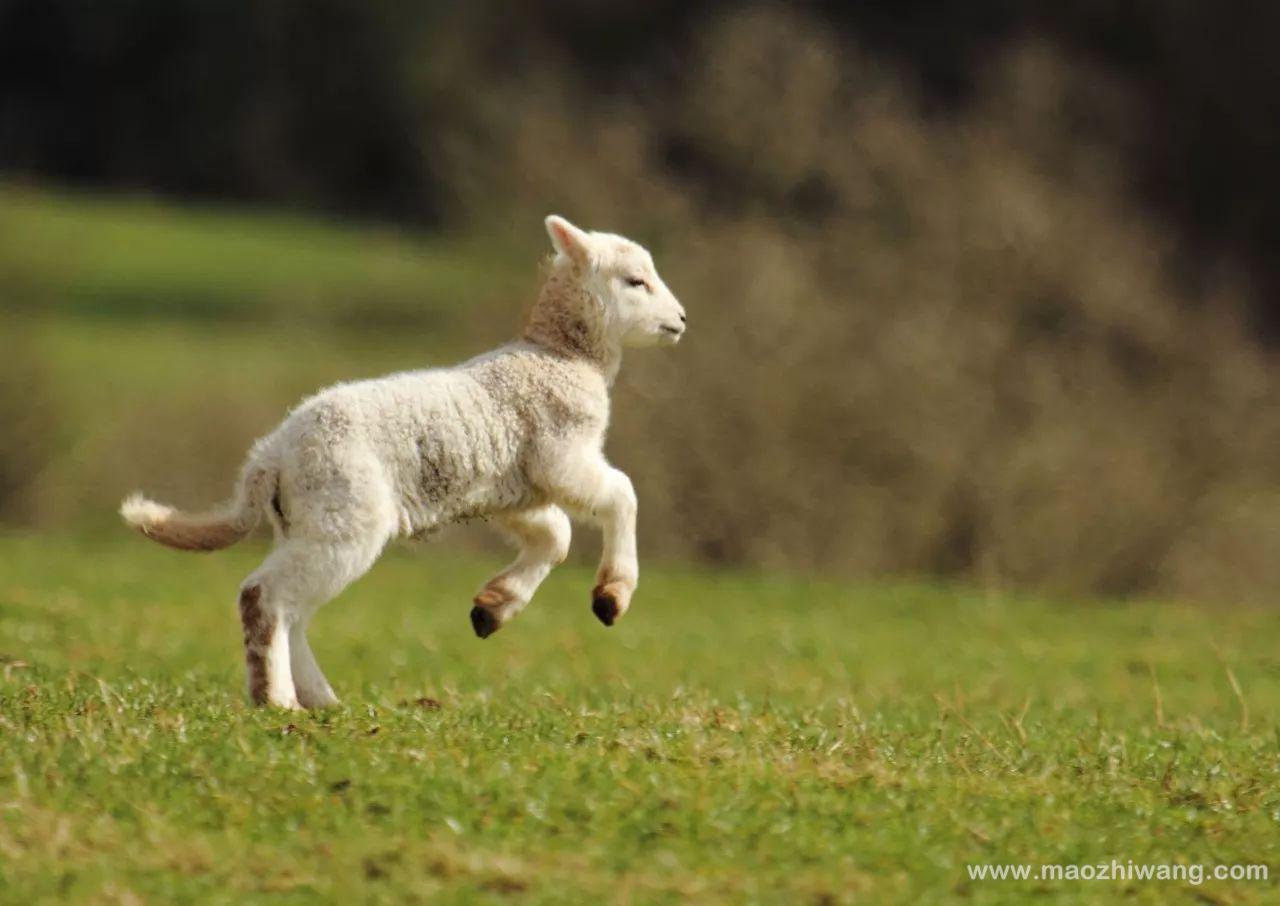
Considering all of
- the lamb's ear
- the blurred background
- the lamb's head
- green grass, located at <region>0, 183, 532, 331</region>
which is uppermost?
the lamb's ear

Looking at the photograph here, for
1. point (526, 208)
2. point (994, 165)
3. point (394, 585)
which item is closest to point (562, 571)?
point (394, 585)

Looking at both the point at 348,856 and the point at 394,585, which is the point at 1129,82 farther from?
the point at 348,856

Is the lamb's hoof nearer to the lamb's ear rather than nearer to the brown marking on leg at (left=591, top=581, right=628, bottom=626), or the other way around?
the brown marking on leg at (left=591, top=581, right=628, bottom=626)

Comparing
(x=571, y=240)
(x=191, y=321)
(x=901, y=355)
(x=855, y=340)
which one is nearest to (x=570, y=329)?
(x=571, y=240)

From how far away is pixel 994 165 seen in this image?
23.2 metres

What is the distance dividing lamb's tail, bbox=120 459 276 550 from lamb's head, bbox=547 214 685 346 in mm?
1704

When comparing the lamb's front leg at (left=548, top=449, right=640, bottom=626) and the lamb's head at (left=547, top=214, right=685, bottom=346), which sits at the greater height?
the lamb's head at (left=547, top=214, right=685, bottom=346)

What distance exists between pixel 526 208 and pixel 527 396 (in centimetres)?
1589

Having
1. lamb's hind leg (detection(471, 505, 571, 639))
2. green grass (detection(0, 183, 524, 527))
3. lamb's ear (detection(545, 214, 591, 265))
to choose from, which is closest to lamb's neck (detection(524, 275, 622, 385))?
lamb's ear (detection(545, 214, 591, 265))

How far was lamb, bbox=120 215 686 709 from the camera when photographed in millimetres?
8039

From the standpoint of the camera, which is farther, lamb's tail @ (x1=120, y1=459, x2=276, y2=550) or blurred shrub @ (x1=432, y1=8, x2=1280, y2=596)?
blurred shrub @ (x1=432, y1=8, x2=1280, y2=596)

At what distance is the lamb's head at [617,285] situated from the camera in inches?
357

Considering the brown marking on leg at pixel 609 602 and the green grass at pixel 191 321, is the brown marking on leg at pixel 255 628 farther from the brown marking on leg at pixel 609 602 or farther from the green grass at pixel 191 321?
the green grass at pixel 191 321

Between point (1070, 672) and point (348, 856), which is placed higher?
point (348, 856)
